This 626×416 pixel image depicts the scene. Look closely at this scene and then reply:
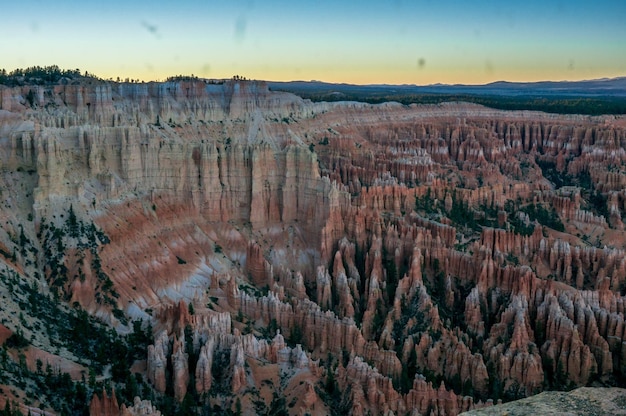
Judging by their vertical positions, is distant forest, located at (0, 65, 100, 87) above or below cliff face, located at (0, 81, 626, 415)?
above

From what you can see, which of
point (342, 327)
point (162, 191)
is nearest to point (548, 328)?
point (342, 327)

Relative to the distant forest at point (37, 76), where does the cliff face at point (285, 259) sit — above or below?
below

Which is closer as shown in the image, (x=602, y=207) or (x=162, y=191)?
(x=162, y=191)

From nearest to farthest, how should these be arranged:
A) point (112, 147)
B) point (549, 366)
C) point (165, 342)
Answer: point (165, 342)
point (549, 366)
point (112, 147)

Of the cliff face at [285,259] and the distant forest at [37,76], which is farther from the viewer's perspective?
the distant forest at [37,76]

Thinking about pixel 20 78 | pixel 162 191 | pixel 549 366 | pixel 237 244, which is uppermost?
pixel 20 78

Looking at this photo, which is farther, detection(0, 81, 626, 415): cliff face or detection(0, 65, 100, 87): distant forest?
detection(0, 65, 100, 87): distant forest

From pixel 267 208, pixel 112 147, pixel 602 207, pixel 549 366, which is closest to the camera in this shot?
pixel 549 366

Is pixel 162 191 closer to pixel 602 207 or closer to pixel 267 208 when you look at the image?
pixel 267 208
